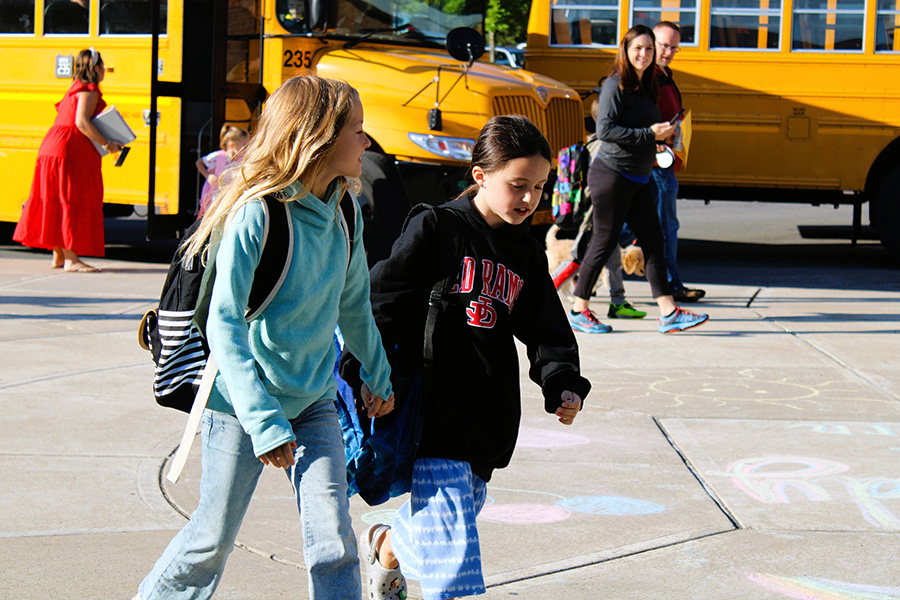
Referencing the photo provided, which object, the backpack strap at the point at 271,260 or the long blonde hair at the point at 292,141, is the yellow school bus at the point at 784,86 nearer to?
the long blonde hair at the point at 292,141

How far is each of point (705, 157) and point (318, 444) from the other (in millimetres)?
9135

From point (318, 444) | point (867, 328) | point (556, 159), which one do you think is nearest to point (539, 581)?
point (318, 444)

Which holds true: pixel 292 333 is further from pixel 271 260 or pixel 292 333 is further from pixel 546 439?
pixel 546 439

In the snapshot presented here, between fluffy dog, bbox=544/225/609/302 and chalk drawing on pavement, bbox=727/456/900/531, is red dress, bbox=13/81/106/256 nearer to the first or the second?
fluffy dog, bbox=544/225/609/302

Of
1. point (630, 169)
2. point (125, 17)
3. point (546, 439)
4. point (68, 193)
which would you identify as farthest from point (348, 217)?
point (125, 17)

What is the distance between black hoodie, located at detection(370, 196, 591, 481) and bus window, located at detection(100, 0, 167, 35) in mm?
7930

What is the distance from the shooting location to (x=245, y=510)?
259 centimetres

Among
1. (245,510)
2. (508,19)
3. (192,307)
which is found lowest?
(245,510)

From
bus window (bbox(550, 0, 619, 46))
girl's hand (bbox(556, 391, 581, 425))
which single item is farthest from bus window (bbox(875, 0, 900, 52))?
A: girl's hand (bbox(556, 391, 581, 425))

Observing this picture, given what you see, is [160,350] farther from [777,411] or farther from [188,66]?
[188,66]

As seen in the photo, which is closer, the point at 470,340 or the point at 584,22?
the point at 470,340

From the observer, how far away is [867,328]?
7699 millimetres

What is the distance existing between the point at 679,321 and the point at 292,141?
201 inches

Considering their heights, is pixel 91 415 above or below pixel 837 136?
below
